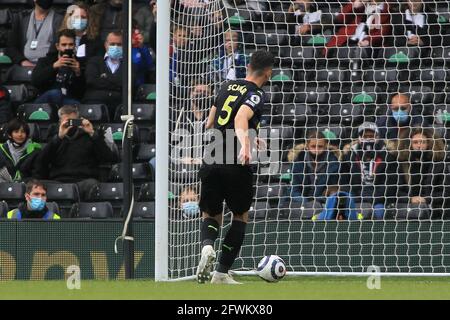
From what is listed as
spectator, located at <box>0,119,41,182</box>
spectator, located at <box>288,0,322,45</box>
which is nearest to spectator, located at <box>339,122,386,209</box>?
spectator, located at <box>288,0,322,45</box>

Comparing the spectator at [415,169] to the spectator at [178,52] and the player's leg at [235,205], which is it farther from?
the player's leg at [235,205]

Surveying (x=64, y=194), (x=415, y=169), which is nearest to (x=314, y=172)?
(x=415, y=169)

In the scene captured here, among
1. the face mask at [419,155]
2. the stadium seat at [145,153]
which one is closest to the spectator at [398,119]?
the face mask at [419,155]

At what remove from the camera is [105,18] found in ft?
54.9

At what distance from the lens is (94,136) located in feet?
48.8

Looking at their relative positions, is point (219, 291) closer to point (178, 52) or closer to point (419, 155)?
point (178, 52)

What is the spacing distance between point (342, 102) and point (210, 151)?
444cm

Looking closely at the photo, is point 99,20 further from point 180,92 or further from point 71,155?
point 180,92

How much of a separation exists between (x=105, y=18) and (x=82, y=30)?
0.44 metres

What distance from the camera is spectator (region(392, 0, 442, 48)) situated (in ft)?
48.1

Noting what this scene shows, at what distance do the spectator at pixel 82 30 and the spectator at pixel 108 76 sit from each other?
310 mm

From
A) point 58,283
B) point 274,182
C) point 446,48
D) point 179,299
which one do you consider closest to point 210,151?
point 58,283

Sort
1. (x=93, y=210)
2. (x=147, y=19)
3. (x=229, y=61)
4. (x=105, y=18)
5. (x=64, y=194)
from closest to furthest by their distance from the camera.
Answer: (x=229, y=61) → (x=93, y=210) → (x=64, y=194) → (x=147, y=19) → (x=105, y=18)

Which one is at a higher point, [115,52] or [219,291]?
[115,52]
